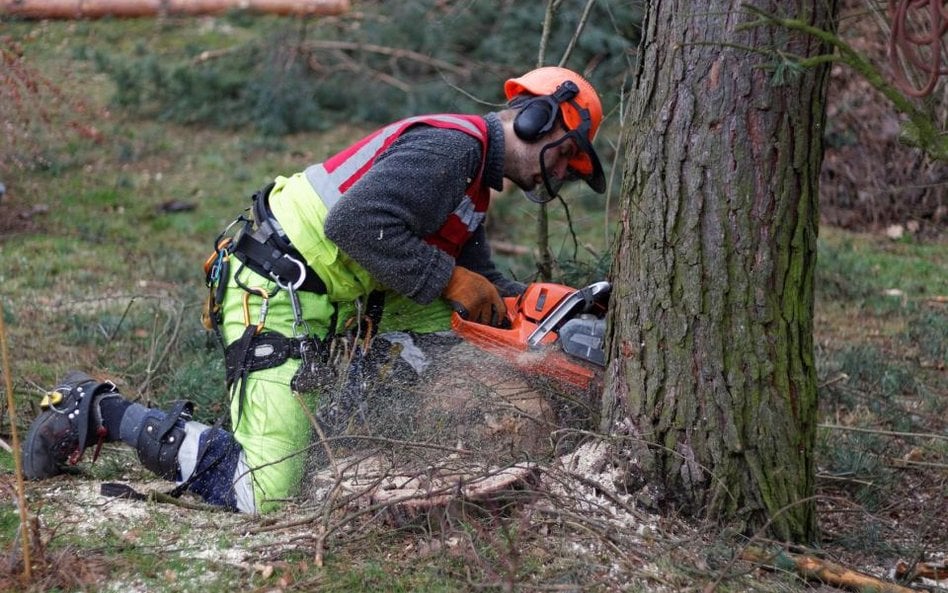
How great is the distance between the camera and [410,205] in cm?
373

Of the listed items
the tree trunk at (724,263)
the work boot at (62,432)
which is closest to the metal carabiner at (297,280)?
the work boot at (62,432)

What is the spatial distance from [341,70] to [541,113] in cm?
701

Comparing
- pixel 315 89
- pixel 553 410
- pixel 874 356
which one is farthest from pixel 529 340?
pixel 315 89

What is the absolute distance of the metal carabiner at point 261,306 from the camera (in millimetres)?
3824

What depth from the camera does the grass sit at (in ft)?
9.38

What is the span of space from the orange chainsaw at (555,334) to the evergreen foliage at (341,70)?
19.9 feet

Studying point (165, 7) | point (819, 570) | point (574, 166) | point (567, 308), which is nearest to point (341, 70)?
point (165, 7)

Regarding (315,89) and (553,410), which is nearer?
(553,410)

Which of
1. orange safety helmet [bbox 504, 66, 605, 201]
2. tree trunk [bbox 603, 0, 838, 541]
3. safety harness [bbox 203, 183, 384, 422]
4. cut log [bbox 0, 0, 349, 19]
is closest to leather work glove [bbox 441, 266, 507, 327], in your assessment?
safety harness [bbox 203, 183, 384, 422]

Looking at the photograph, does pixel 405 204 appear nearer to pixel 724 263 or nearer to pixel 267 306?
pixel 267 306

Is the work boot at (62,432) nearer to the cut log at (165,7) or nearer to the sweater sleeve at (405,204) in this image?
the sweater sleeve at (405,204)

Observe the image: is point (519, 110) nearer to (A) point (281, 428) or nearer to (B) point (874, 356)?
(A) point (281, 428)

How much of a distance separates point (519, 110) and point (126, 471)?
203 centimetres

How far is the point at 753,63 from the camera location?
293 centimetres
